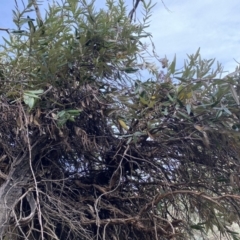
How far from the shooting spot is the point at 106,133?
83.6 inches

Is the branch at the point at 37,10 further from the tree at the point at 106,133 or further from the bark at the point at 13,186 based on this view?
the bark at the point at 13,186

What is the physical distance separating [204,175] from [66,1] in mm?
1165

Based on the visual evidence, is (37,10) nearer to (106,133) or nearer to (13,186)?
(106,133)

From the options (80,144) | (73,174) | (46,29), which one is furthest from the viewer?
(73,174)

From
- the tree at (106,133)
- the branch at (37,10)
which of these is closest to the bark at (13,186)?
the tree at (106,133)

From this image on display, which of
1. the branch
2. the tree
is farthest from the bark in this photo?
the branch

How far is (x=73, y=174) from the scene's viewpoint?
87.7 inches

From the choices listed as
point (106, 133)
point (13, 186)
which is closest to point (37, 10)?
point (106, 133)

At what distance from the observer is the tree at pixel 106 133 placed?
194 cm

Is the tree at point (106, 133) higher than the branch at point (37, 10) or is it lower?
lower

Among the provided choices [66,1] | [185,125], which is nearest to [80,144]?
[185,125]

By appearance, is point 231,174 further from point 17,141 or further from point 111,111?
point 17,141

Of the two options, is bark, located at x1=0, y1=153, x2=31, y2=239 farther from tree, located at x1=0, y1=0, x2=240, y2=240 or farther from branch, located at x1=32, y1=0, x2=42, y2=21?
branch, located at x1=32, y1=0, x2=42, y2=21

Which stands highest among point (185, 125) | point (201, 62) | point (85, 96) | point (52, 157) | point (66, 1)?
point (66, 1)
